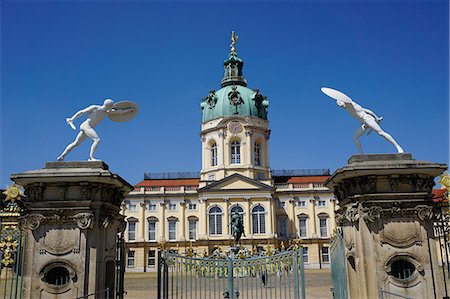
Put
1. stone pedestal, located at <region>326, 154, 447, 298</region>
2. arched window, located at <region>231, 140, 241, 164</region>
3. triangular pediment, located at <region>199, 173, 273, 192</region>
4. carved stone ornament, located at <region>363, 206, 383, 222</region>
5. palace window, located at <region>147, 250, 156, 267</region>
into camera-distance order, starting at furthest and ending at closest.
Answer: arched window, located at <region>231, 140, 241, 164</region>
palace window, located at <region>147, 250, 156, 267</region>
triangular pediment, located at <region>199, 173, 273, 192</region>
carved stone ornament, located at <region>363, 206, 383, 222</region>
stone pedestal, located at <region>326, 154, 447, 298</region>

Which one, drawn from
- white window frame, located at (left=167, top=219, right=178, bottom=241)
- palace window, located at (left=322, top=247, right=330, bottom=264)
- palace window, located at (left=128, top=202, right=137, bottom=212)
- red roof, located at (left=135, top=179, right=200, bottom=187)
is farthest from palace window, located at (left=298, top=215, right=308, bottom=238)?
palace window, located at (left=128, top=202, right=137, bottom=212)

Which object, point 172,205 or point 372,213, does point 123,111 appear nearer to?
point 372,213

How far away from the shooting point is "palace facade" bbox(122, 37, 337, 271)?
53.9 m

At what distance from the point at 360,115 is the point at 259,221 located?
43.8 meters

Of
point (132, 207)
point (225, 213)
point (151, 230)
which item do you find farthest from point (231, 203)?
point (132, 207)

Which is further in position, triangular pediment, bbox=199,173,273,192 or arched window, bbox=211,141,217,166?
arched window, bbox=211,141,217,166

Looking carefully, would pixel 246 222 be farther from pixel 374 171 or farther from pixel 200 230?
pixel 374 171

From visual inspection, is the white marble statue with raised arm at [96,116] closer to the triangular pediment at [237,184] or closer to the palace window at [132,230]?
the triangular pediment at [237,184]

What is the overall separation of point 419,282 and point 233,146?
4772 cm

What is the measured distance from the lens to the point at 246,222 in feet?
176

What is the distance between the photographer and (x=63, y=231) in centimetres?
1023

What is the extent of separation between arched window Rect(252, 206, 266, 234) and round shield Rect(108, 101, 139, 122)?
43668 mm

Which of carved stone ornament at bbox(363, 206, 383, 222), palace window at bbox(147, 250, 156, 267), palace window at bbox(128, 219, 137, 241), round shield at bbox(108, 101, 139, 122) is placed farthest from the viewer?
palace window at bbox(128, 219, 137, 241)

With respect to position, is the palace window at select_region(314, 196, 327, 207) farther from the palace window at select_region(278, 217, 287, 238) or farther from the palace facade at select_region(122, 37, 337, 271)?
the palace window at select_region(278, 217, 287, 238)
